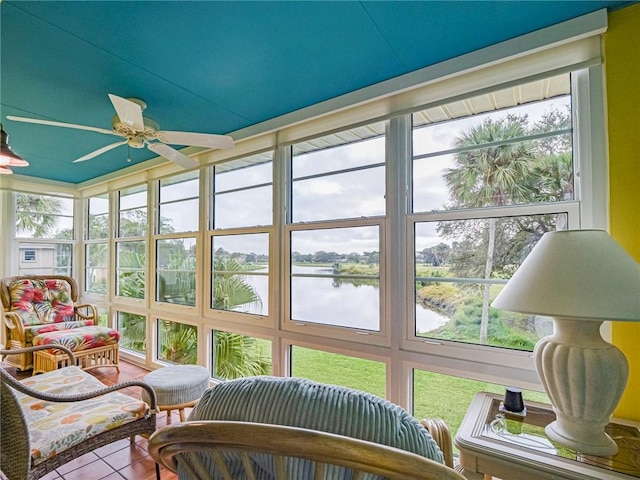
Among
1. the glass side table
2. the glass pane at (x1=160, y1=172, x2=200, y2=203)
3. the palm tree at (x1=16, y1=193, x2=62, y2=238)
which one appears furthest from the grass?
the palm tree at (x1=16, y1=193, x2=62, y2=238)

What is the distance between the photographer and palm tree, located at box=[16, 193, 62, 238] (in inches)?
177

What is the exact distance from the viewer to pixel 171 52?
1805 mm

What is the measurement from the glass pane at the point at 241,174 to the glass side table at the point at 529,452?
93.3 inches

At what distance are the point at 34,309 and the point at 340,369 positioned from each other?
3906 millimetres

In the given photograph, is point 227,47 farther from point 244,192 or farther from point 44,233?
point 44,233

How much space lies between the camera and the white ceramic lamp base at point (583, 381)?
1.07 m

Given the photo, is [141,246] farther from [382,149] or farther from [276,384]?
[276,384]

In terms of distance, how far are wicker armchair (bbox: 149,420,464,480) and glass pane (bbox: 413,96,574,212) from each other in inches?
64.0

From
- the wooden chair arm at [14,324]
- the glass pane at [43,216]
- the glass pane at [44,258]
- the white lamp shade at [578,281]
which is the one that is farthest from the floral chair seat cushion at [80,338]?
the white lamp shade at [578,281]

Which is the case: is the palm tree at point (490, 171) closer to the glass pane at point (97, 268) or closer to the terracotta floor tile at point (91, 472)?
the terracotta floor tile at point (91, 472)

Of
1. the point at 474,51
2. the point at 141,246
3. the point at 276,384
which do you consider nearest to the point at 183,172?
the point at 141,246

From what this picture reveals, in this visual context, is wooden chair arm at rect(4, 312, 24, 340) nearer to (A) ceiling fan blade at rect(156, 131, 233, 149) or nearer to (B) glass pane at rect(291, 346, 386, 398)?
(A) ceiling fan blade at rect(156, 131, 233, 149)

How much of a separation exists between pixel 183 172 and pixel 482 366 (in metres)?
3.40

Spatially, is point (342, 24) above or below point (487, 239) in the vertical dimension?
above
